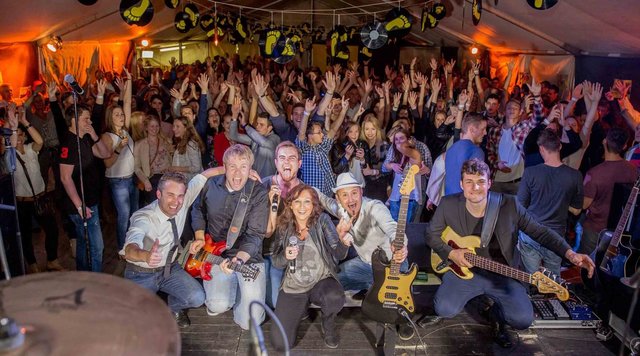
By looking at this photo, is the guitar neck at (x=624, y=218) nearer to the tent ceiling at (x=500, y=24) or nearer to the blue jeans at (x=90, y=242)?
the tent ceiling at (x=500, y=24)

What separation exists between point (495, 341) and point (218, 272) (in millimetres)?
2369

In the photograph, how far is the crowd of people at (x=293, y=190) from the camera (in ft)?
13.9

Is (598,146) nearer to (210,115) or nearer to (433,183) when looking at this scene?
(433,183)

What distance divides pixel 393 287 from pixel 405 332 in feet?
1.51

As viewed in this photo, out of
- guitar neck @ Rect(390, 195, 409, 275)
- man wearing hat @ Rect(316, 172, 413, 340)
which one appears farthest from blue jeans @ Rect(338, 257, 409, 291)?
guitar neck @ Rect(390, 195, 409, 275)

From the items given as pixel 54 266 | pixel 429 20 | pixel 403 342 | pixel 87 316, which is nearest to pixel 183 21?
pixel 429 20

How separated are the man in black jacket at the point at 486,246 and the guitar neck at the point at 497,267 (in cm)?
5

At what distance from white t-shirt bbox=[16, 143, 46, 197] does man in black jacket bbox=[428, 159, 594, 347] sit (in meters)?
3.88

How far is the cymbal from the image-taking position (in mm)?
1659

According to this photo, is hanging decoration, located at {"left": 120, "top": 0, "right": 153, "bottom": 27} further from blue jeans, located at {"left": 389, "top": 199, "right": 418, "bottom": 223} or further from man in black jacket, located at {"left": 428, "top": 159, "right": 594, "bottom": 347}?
man in black jacket, located at {"left": 428, "top": 159, "right": 594, "bottom": 347}

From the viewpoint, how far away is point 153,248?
152 inches

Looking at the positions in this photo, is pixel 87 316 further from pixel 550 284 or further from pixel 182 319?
pixel 550 284

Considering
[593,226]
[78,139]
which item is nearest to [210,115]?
[78,139]

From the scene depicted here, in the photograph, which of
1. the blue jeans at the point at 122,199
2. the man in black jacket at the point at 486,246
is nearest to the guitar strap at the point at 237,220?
the man in black jacket at the point at 486,246
